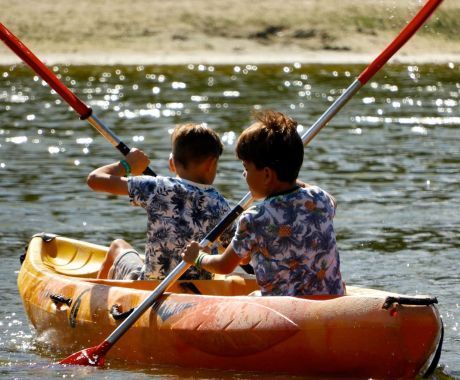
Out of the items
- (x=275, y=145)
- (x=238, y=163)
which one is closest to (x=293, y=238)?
(x=275, y=145)

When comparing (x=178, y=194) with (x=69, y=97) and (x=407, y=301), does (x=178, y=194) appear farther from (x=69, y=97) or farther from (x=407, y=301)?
(x=407, y=301)

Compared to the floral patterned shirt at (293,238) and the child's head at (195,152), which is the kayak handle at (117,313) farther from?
the floral patterned shirt at (293,238)

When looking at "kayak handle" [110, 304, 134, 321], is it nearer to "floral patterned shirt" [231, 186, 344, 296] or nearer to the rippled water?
the rippled water

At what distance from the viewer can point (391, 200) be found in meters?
12.2

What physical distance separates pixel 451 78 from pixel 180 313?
1950 cm

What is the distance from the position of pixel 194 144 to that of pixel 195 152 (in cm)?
5

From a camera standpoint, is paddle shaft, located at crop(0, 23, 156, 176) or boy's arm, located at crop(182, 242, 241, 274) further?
paddle shaft, located at crop(0, 23, 156, 176)

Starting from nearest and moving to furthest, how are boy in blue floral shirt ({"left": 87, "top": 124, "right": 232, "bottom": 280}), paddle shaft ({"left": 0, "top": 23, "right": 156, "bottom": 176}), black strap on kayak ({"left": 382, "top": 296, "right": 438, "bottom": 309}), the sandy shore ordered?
black strap on kayak ({"left": 382, "top": 296, "right": 438, "bottom": 309}) < boy in blue floral shirt ({"left": 87, "top": 124, "right": 232, "bottom": 280}) < paddle shaft ({"left": 0, "top": 23, "right": 156, "bottom": 176}) < the sandy shore

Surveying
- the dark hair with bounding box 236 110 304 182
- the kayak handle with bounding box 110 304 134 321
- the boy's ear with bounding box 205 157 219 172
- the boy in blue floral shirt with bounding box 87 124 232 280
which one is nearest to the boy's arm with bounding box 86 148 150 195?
the boy in blue floral shirt with bounding box 87 124 232 280

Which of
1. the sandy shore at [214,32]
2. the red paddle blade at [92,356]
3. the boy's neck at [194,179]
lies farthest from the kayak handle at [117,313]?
the sandy shore at [214,32]

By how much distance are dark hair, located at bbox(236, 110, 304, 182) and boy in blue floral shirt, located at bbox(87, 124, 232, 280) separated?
78 centimetres

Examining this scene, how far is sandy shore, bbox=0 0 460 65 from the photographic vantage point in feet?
94.5

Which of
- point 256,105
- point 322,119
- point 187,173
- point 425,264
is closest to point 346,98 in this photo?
point 322,119

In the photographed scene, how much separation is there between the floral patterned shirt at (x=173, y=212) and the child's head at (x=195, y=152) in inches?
2.2
